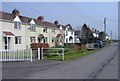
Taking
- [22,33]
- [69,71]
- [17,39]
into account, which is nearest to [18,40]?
[17,39]

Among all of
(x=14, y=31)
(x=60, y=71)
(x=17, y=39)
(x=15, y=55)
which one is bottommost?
(x=60, y=71)

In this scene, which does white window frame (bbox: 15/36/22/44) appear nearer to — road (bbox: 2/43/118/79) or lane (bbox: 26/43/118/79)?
road (bbox: 2/43/118/79)

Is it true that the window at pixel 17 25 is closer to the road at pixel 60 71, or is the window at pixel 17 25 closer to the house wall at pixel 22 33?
the house wall at pixel 22 33

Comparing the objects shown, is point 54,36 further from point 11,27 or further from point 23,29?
point 11,27

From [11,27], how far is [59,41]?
3164 cm

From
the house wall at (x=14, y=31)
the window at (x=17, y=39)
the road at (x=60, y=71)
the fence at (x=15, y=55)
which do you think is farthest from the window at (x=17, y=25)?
the road at (x=60, y=71)

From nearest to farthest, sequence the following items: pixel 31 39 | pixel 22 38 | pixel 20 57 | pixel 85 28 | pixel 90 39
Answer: pixel 20 57, pixel 22 38, pixel 31 39, pixel 90 39, pixel 85 28

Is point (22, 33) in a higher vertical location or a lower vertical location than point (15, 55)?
higher

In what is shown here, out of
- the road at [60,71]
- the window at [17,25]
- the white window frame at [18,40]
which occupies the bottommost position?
the road at [60,71]

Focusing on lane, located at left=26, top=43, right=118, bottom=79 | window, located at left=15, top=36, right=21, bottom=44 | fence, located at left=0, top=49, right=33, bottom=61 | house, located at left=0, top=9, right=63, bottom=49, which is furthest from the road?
window, located at left=15, top=36, right=21, bottom=44

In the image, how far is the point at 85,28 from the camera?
4053 inches

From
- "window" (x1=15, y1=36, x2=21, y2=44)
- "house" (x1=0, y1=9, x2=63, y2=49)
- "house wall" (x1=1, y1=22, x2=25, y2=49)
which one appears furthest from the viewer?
"window" (x1=15, y1=36, x2=21, y2=44)

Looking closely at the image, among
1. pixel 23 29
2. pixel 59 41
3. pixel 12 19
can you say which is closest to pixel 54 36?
pixel 59 41

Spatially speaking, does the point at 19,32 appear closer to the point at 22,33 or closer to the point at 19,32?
the point at 19,32
